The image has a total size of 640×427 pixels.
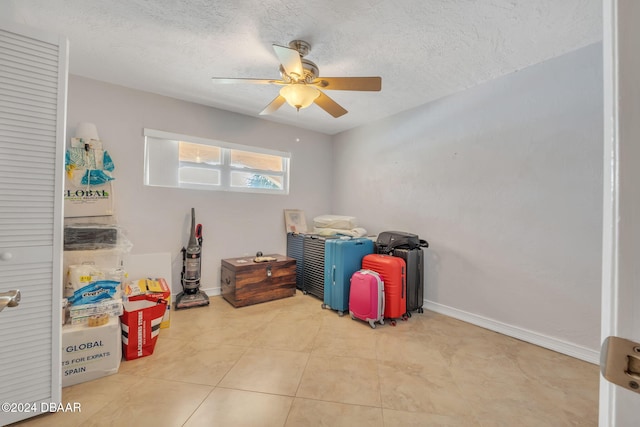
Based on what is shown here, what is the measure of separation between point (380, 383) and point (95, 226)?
9.30 feet

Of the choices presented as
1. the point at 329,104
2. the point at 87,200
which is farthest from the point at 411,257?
the point at 87,200

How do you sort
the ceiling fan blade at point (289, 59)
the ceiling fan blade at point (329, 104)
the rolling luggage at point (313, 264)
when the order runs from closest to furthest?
1. the ceiling fan blade at point (289, 59)
2. the ceiling fan blade at point (329, 104)
3. the rolling luggage at point (313, 264)

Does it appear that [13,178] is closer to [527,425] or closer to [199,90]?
[199,90]

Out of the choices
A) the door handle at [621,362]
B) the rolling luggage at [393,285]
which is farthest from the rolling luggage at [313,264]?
the door handle at [621,362]

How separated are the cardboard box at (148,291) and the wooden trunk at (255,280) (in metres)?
0.70

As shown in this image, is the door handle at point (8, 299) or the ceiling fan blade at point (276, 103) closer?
the door handle at point (8, 299)

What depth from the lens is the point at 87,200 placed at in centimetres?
250

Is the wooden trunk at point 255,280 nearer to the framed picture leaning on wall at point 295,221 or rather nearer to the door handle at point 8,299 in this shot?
→ the framed picture leaning on wall at point 295,221

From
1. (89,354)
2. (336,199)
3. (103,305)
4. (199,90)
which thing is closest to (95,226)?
(103,305)

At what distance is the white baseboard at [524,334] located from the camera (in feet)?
6.68

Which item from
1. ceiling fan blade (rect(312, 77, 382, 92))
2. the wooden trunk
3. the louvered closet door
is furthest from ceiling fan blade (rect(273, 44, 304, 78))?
the wooden trunk

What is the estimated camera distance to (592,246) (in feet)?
6.57

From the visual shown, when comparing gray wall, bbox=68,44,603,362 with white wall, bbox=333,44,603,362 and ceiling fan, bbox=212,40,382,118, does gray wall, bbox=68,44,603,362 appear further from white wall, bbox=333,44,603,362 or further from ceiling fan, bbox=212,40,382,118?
ceiling fan, bbox=212,40,382,118

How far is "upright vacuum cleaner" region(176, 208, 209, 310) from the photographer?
9.87ft
